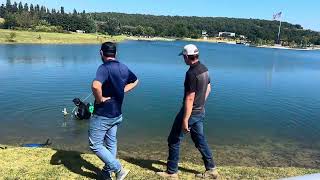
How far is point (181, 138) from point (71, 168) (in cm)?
227

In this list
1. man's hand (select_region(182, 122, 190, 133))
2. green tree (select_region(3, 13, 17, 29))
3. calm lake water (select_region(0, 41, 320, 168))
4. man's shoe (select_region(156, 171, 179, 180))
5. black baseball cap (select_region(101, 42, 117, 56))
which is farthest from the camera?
green tree (select_region(3, 13, 17, 29))

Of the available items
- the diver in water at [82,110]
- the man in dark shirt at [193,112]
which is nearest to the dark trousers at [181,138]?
the man in dark shirt at [193,112]

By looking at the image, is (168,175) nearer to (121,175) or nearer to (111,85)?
(121,175)

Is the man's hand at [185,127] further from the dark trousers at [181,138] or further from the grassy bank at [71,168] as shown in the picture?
the grassy bank at [71,168]

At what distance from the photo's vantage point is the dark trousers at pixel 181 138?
325 inches

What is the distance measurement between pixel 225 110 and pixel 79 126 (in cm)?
821

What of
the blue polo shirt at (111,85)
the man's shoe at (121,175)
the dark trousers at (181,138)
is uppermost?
the blue polo shirt at (111,85)

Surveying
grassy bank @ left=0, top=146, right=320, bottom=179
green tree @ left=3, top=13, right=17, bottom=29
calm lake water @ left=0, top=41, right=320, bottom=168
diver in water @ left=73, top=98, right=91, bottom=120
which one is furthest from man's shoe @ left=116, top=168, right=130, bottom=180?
green tree @ left=3, top=13, right=17, bottom=29

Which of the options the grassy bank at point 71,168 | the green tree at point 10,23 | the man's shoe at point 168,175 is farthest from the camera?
the green tree at point 10,23

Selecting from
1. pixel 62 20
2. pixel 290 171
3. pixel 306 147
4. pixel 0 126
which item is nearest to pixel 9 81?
pixel 0 126

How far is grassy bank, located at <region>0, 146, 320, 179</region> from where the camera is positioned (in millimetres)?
8445

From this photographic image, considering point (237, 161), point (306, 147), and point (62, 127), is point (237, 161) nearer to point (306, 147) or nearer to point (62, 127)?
point (306, 147)

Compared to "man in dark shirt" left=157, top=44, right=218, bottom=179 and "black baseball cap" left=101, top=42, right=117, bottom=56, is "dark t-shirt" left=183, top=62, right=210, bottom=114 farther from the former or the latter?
"black baseball cap" left=101, top=42, right=117, bottom=56

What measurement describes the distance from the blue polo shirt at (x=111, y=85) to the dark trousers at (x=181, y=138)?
1241 millimetres
